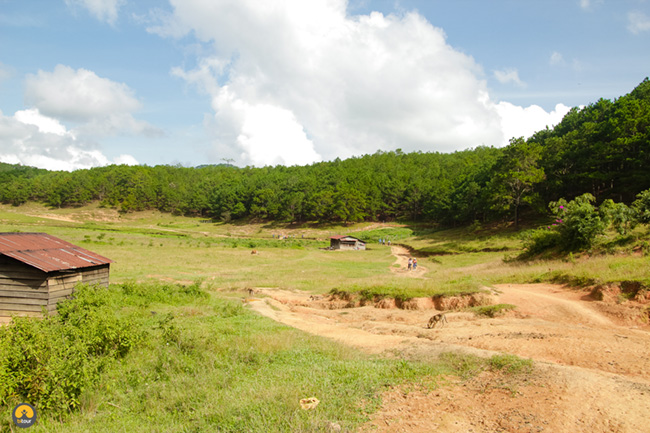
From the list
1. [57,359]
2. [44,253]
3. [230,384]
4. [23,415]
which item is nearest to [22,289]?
[44,253]

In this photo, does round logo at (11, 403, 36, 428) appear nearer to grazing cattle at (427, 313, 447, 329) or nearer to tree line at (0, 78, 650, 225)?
grazing cattle at (427, 313, 447, 329)

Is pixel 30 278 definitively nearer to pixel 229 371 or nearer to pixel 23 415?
pixel 229 371

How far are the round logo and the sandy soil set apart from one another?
5.35m

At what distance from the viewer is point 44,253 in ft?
55.2

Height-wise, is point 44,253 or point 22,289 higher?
point 44,253

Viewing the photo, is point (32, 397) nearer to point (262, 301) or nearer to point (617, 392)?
point (617, 392)

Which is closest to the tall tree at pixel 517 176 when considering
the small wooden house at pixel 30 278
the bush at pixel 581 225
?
the bush at pixel 581 225

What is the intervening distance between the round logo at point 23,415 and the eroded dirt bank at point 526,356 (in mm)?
5390

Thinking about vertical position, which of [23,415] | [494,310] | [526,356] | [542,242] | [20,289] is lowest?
[494,310]

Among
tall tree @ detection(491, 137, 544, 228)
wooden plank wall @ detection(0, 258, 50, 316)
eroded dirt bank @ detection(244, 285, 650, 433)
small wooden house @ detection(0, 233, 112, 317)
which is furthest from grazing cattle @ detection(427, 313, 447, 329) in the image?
tall tree @ detection(491, 137, 544, 228)

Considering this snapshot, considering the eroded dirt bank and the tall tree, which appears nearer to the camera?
the eroded dirt bank

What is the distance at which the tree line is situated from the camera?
5028cm

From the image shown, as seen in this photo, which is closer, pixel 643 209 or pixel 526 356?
pixel 526 356

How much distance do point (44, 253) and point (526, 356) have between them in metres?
19.7
